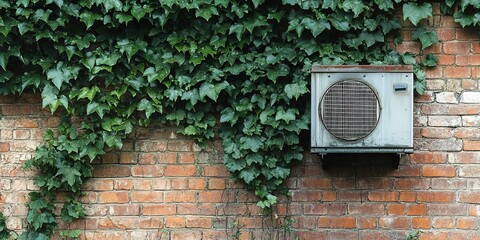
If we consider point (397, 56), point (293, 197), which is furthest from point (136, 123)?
point (397, 56)

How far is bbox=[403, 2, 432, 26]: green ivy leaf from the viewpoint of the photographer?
387cm

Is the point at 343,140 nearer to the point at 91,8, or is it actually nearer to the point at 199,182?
the point at 199,182

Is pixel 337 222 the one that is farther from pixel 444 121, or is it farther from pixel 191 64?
pixel 191 64

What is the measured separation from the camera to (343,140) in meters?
3.59

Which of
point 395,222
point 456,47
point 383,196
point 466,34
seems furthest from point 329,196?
point 466,34

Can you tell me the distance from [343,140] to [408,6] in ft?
3.25

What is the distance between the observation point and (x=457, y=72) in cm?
396

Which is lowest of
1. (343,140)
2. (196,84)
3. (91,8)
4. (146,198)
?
(146,198)

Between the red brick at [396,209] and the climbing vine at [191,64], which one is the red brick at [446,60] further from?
the red brick at [396,209]

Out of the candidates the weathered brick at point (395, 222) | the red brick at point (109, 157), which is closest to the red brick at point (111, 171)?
the red brick at point (109, 157)

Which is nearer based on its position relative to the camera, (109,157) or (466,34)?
(466,34)

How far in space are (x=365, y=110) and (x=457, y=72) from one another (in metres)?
0.81

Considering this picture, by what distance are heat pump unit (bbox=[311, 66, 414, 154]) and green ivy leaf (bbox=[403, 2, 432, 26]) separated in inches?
16.5

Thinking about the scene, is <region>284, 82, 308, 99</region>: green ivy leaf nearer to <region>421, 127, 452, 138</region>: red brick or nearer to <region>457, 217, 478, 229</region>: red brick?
<region>421, 127, 452, 138</region>: red brick
